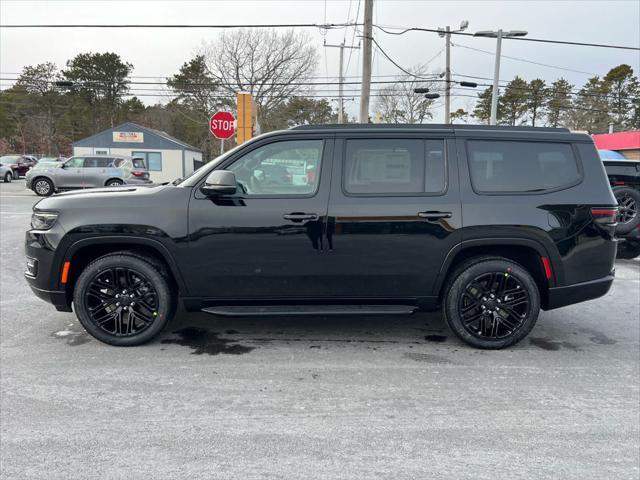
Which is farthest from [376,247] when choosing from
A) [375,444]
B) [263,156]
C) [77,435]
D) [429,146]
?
[77,435]

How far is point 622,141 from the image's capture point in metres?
27.7

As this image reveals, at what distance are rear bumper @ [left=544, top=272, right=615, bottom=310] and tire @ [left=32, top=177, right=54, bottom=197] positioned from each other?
20.7m

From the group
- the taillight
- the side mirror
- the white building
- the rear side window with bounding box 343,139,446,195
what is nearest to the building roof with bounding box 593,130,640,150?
the taillight

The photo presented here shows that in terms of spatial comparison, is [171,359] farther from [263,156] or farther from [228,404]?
[263,156]

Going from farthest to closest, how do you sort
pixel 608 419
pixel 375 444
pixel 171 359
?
pixel 171 359 < pixel 608 419 < pixel 375 444

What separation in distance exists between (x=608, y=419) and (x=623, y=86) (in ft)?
201

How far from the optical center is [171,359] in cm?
386

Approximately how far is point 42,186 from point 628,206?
20.7m

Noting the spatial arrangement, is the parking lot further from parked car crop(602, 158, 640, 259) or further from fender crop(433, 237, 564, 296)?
parked car crop(602, 158, 640, 259)

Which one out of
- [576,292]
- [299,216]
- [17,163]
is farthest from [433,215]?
[17,163]

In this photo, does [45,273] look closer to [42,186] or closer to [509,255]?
[509,255]

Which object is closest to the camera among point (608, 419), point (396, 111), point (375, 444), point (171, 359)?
point (375, 444)

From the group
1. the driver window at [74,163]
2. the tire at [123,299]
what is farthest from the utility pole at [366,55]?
the tire at [123,299]

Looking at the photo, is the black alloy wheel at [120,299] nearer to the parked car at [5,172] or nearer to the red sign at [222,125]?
the red sign at [222,125]
